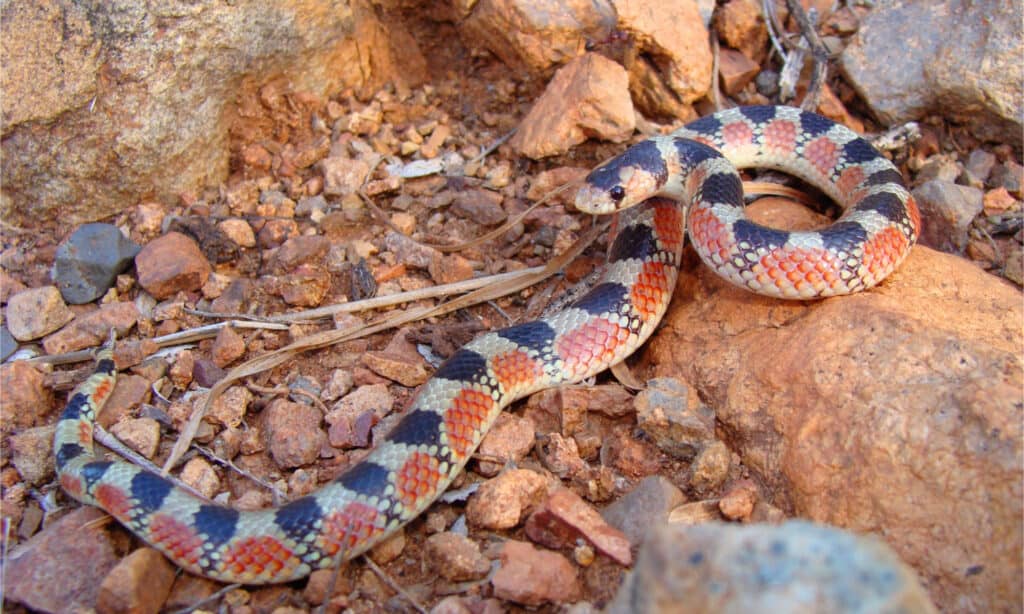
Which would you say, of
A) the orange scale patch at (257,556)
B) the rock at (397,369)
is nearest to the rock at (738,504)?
the rock at (397,369)

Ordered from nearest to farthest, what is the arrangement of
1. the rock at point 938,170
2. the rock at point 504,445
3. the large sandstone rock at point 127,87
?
the rock at point 504,445, the large sandstone rock at point 127,87, the rock at point 938,170

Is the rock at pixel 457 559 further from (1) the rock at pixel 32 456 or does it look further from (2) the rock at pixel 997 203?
(2) the rock at pixel 997 203

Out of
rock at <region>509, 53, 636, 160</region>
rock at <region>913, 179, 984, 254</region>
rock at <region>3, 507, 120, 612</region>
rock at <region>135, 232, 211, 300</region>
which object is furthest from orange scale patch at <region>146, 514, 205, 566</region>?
rock at <region>913, 179, 984, 254</region>

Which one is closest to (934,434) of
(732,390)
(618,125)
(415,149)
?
(732,390)

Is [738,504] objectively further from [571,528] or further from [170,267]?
[170,267]

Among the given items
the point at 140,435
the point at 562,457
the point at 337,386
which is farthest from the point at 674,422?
the point at 140,435

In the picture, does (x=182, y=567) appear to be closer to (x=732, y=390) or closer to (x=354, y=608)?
(x=354, y=608)
